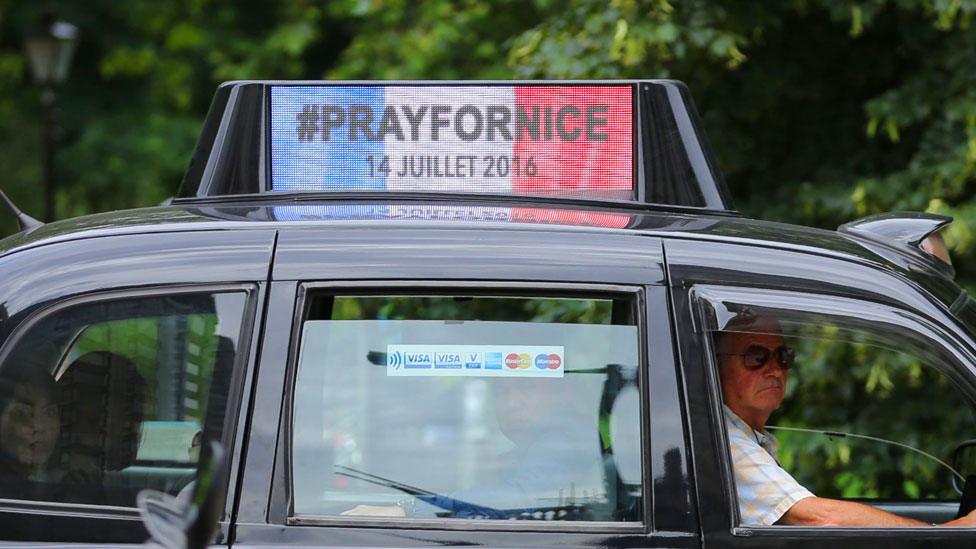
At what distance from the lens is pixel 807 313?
9.46 ft

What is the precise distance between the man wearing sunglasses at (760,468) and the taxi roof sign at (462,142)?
498 mm

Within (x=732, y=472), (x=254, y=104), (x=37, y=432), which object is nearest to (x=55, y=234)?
(x=37, y=432)

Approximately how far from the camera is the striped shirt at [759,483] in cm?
301

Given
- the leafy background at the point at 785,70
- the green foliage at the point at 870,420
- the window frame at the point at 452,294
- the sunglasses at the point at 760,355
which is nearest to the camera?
the window frame at the point at 452,294

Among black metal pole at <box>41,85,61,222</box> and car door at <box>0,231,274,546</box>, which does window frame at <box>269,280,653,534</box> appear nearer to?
car door at <box>0,231,274,546</box>

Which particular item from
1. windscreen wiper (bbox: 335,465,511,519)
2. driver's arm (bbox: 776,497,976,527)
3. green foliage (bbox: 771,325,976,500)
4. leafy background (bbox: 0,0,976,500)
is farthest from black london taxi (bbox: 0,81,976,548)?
leafy background (bbox: 0,0,976,500)

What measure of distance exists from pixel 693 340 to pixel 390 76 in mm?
7062

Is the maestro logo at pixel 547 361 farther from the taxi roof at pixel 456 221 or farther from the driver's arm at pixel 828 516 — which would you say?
the driver's arm at pixel 828 516

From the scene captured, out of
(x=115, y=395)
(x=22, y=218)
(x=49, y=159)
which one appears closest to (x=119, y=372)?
(x=115, y=395)

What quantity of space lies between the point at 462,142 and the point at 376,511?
3.50 feet

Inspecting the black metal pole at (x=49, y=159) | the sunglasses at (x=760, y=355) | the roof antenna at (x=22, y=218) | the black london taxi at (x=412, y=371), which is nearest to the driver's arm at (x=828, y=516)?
the black london taxi at (x=412, y=371)

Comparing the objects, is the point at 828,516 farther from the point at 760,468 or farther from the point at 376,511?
the point at 376,511

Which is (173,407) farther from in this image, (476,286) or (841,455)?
(841,455)

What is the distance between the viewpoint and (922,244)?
3375 millimetres
